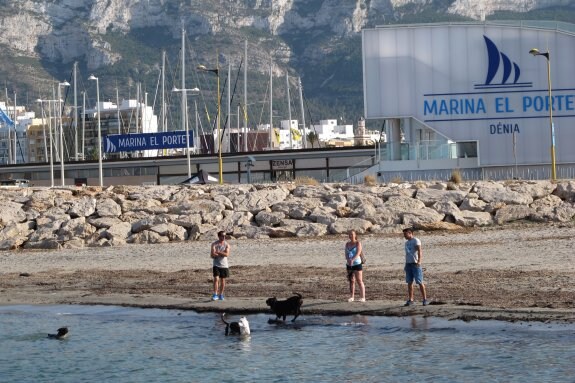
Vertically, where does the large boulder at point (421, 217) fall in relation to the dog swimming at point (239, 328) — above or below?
above

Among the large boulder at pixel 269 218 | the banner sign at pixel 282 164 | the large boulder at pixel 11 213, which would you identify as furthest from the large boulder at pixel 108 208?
the banner sign at pixel 282 164

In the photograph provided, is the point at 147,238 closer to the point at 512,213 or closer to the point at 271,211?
the point at 271,211

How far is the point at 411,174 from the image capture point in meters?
50.1

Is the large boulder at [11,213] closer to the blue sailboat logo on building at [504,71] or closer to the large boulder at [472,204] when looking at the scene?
the large boulder at [472,204]

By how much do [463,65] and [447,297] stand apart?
95.1 ft

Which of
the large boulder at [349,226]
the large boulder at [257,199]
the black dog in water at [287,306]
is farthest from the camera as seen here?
the large boulder at [257,199]

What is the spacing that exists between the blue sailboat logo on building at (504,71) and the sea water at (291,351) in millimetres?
29370

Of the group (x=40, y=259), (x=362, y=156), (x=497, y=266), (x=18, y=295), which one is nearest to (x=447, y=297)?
(x=497, y=266)

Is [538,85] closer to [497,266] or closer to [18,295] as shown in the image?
[497,266]

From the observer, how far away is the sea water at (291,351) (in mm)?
18922

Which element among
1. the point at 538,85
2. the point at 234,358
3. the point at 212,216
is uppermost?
the point at 538,85

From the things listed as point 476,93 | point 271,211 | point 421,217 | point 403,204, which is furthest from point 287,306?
point 476,93

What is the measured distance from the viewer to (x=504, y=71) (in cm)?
5050

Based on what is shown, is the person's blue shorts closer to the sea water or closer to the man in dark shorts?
the sea water
